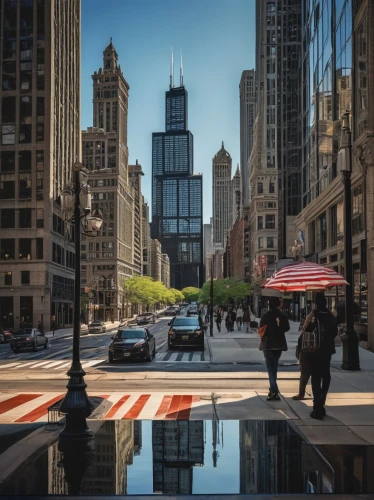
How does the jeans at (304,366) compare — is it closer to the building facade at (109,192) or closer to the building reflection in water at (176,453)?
the building reflection in water at (176,453)

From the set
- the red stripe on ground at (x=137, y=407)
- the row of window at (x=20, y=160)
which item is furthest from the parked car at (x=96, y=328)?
the red stripe on ground at (x=137, y=407)

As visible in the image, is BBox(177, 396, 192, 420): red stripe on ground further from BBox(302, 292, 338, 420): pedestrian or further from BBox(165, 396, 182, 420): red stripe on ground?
BBox(302, 292, 338, 420): pedestrian

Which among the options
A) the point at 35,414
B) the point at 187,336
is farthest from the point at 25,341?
the point at 35,414

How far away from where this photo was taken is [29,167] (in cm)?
7150

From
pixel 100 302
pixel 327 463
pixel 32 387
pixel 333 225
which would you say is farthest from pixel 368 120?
pixel 100 302

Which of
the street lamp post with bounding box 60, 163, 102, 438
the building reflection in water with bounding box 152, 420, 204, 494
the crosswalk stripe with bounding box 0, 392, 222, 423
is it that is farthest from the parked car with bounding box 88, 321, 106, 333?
the building reflection in water with bounding box 152, 420, 204, 494

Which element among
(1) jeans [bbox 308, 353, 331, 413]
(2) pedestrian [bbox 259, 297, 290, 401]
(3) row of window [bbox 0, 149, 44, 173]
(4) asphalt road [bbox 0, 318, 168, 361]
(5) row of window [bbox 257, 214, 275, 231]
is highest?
(3) row of window [bbox 0, 149, 44, 173]

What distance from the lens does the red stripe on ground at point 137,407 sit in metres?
10.7

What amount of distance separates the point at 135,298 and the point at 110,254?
43.0 feet

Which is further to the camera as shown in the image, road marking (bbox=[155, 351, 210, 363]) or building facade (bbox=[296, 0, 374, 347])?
building facade (bbox=[296, 0, 374, 347])

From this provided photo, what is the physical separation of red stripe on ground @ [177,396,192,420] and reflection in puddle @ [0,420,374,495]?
3.46ft

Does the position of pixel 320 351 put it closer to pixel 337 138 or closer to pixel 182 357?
pixel 182 357

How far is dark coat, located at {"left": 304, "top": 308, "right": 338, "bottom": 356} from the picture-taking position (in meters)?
9.85

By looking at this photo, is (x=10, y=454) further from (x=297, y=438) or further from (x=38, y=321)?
(x=38, y=321)
